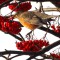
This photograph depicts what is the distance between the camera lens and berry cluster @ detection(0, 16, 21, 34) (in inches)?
49.9

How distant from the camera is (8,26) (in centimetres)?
127

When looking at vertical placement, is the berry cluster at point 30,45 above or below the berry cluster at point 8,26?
below

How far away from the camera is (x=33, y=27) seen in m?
1.25

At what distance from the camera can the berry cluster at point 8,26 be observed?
127 cm

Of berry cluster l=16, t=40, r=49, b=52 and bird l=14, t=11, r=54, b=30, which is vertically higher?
bird l=14, t=11, r=54, b=30

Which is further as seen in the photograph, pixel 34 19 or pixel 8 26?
pixel 8 26

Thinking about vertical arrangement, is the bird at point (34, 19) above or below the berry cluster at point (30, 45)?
above

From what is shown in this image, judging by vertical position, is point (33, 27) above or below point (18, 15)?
below

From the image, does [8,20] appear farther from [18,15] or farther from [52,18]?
[52,18]

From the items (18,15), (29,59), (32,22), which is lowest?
(29,59)

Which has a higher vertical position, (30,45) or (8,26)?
(8,26)

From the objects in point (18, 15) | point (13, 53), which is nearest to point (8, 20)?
point (18, 15)

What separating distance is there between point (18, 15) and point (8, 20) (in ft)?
0.34

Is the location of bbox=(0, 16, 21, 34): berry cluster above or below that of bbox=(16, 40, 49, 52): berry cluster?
above
